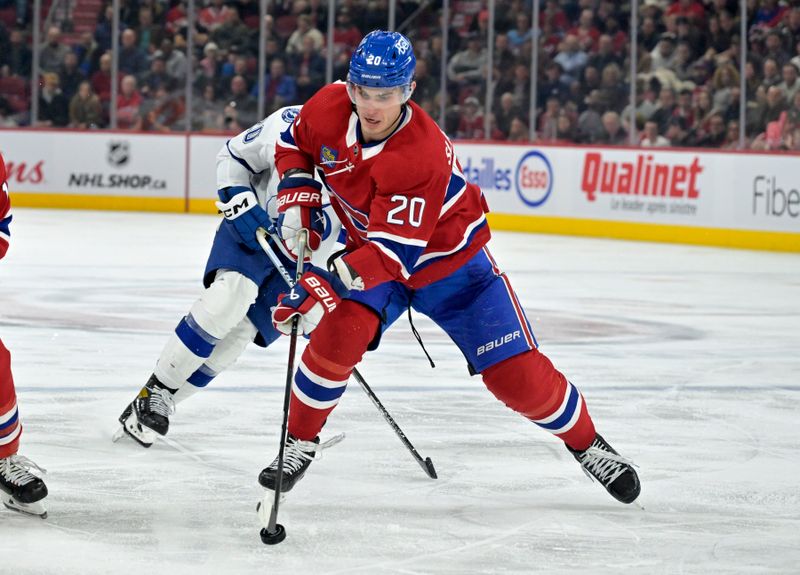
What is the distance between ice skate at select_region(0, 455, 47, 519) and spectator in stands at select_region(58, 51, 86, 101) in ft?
36.6

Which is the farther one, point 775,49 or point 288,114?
point 775,49

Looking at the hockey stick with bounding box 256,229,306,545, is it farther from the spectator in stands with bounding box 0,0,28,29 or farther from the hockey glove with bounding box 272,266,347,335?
the spectator in stands with bounding box 0,0,28,29

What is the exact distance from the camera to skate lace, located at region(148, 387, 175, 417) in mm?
3926

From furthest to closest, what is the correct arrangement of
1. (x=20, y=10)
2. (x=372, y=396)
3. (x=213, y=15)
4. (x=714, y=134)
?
(x=20, y=10)
(x=213, y=15)
(x=714, y=134)
(x=372, y=396)

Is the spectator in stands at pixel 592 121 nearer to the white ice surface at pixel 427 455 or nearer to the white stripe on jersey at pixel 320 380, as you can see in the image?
the white ice surface at pixel 427 455

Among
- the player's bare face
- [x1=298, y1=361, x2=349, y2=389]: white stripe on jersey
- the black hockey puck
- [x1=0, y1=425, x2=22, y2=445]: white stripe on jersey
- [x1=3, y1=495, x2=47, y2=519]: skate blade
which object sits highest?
the player's bare face

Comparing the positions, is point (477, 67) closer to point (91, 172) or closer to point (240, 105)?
point (240, 105)

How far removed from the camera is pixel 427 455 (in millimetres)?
3953

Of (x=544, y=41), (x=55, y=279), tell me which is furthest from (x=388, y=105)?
(x=544, y=41)

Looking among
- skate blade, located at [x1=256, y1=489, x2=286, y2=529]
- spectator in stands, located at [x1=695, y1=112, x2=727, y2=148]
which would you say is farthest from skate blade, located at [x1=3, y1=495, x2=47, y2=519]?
spectator in stands, located at [x1=695, y1=112, x2=727, y2=148]

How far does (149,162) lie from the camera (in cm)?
1388

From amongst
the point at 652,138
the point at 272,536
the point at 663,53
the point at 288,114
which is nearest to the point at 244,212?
the point at 288,114

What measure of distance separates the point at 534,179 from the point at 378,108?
928 cm

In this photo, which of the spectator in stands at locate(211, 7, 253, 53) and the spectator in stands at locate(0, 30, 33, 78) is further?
the spectator in stands at locate(0, 30, 33, 78)
